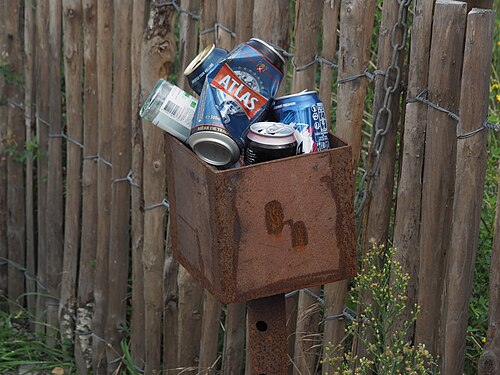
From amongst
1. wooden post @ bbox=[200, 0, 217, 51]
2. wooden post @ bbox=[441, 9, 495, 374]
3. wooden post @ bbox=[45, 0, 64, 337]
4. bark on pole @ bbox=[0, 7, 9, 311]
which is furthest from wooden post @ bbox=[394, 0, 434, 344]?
bark on pole @ bbox=[0, 7, 9, 311]

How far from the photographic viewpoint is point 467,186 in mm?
2814

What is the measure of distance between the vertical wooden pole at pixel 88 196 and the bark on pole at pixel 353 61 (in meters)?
1.46

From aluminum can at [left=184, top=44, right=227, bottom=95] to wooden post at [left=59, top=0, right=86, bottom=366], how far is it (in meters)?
1.79

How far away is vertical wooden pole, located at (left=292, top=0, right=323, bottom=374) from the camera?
3.25 metres

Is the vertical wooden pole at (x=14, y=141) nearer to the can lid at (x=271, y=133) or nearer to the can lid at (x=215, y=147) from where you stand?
the can lid at (x=215, y=147)

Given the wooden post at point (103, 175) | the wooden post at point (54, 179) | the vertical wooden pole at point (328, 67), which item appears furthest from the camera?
the wooden post at point (54, 179)

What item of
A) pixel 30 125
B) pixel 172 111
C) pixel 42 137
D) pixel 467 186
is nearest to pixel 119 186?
pixel 42 137

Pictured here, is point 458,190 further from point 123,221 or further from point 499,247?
point 123,221

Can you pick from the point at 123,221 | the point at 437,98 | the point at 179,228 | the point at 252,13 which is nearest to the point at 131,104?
the point at 123,221

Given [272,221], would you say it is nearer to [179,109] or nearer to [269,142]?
[269,142]

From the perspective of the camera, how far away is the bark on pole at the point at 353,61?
10.00 feet

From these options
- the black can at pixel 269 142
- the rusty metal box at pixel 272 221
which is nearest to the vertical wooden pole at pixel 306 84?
the rusty metal box at pixel 272 221

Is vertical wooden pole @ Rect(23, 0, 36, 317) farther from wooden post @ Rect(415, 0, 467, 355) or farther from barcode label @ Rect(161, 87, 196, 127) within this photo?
wooden post @ Rect(415, 0, 467, 355)

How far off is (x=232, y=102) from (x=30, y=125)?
2516 mm
